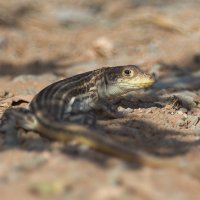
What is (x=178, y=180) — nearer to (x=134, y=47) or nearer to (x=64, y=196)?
(x=64, y=196)

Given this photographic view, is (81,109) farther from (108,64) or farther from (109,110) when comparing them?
(108,64)

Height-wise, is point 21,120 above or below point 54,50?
below

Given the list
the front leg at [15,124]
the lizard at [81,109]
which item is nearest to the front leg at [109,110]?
the lizard at [81,109]

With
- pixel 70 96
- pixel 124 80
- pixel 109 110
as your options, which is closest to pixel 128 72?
pixel 124 80

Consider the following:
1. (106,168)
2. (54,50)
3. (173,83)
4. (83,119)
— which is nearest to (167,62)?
(173,83)

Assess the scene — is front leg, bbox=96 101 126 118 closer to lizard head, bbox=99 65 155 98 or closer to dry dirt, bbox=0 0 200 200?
dry dirt, bbox=0 0 200 200

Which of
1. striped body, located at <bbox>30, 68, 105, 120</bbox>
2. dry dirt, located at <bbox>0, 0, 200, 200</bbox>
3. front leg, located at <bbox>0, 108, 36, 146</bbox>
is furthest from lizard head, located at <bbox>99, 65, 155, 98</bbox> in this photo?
front leg, located at <bbox>0, 108, 36, 146</bbox>
